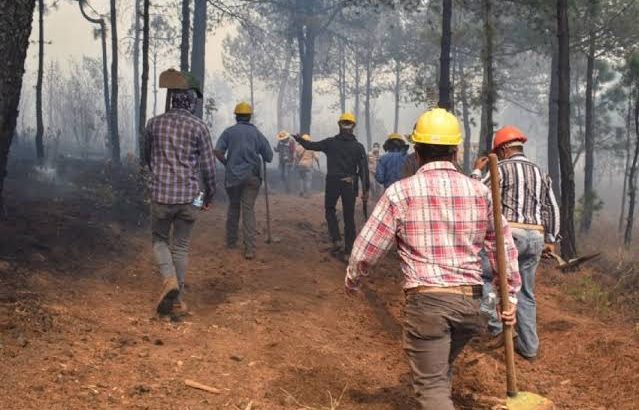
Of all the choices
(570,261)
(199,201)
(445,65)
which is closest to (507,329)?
(199,201)

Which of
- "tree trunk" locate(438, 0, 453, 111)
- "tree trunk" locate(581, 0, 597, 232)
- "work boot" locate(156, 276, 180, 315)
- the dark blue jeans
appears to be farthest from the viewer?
"tree trunk" locate(581, 0, 597, 232)

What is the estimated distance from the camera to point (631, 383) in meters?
4.96

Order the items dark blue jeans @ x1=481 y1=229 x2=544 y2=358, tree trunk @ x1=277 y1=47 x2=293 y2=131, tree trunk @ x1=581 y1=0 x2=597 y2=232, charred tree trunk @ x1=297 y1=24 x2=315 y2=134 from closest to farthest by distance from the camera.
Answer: dark blue jeans @ x1=481 y1=229 x2=544 y2=358 < tree trunk @ x1=581 y1=0 x2=597 y2=232 < charred tree trunk @ x1=297 y1=24 x2=315 y2=134 < tree trunk @ x1=277 y1=47 x2=293 y2=131

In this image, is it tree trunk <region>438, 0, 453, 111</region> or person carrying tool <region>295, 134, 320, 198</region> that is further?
person carrying tool <region>295, 134, 320, 198</region>

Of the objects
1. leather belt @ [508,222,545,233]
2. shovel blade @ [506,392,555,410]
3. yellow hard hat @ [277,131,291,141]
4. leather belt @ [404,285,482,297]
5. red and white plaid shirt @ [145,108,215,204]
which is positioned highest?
yellow hard hat @ [277,131,291,141]

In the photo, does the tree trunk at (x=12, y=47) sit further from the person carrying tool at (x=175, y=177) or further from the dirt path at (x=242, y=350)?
the dirt path at (x=242, y=350)

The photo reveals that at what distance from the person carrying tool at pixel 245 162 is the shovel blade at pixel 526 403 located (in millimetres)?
5945

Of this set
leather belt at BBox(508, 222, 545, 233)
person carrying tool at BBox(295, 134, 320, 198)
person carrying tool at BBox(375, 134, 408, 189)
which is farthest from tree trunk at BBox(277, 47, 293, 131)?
leather belt at BBox(508, 222, 545, 233)

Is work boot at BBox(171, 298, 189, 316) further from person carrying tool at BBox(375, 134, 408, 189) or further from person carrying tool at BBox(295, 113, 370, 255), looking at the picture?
person carrying tool at BBox(375, 134, 408, 189)

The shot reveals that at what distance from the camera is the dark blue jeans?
539 centimetres

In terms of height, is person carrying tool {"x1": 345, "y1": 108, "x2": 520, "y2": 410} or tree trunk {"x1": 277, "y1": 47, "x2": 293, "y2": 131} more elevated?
tree trunk {"x1": 277, "y1": 47, "x2": 293, "y2": 131}

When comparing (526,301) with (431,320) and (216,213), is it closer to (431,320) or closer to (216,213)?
(431,320)

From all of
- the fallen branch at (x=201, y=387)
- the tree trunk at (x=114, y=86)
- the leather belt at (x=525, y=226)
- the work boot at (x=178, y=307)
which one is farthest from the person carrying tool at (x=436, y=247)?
the tree trunk at (x=114, y=86)

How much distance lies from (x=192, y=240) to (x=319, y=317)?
442 cm
